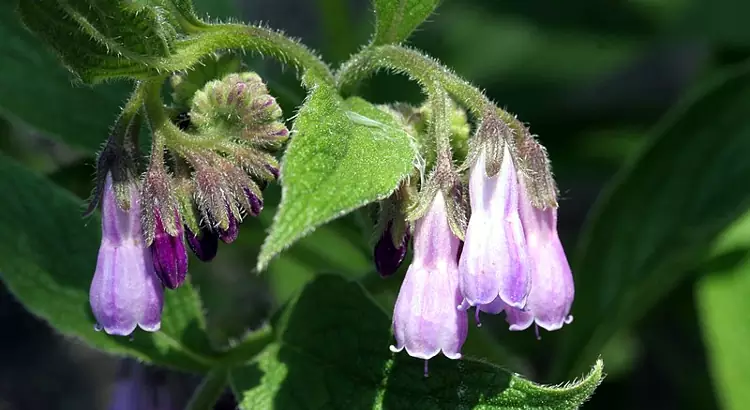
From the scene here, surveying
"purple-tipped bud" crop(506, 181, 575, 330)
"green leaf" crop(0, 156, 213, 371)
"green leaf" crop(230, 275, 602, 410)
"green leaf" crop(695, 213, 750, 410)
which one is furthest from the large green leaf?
"green leaf" crop(695, 213, 750, 410)

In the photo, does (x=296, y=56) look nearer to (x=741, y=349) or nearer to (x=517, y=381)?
(x=517, y=381)

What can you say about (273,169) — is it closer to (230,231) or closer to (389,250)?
(230,231)

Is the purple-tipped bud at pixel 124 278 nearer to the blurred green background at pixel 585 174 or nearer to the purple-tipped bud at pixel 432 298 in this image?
the purple-tipped bud at pixel 432 298

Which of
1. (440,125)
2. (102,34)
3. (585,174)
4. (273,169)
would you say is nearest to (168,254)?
(273,169)

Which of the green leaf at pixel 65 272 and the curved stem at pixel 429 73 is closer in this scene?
the curved stem at pixel 429 73

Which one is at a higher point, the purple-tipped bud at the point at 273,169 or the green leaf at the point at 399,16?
the green leaf at the point at 399,16

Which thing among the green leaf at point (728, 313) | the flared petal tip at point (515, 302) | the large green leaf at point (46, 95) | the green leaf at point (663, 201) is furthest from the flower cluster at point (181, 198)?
the green leaf at point (728, 313)
